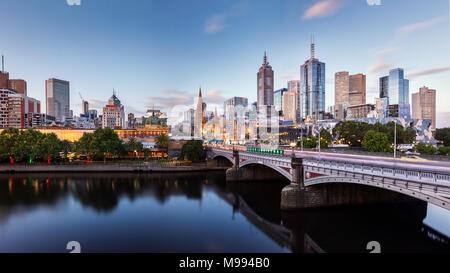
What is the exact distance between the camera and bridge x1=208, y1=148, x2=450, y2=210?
1792 centimetres

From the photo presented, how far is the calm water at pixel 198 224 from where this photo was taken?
25531 millimetres

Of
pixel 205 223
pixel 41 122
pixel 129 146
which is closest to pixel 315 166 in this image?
pixel 205 223

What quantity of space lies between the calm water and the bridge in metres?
1.95

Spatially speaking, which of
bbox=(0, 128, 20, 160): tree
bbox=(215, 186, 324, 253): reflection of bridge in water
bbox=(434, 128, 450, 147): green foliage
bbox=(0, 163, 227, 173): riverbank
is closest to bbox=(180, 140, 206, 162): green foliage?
bbox=(0, 163, 227, 173): riverbank

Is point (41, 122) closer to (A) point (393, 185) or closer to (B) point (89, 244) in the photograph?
(B) point (89, 244)

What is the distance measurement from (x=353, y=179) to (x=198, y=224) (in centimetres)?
2035

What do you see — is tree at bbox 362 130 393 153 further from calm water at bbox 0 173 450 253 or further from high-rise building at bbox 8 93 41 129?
high-rise building at bbox 8 93 41 129

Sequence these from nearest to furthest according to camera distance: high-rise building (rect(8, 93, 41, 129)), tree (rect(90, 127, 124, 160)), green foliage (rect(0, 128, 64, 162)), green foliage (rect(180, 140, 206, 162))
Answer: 1. green foliage (rect(0, 128, 64, 162))
2. tree (rect(90, 127, 124, 160))
3. green foliage (rect(180, 140, 206, 162))
4. high-rise building (rect(8, 93, 41, 129))

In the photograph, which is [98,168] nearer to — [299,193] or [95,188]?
[95,188]

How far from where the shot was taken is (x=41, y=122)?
650 feet

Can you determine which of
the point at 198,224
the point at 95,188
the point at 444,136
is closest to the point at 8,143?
the point at 95,188
